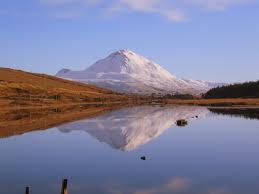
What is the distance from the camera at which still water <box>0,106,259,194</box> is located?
25.2 m

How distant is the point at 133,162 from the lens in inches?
1308

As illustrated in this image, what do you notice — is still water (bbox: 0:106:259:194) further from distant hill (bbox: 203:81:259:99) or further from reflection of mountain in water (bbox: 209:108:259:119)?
distant hill (bbox: 203:81:259:99)

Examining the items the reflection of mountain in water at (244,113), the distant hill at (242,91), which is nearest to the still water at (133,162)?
the reflection of mountain in water at (244,113)

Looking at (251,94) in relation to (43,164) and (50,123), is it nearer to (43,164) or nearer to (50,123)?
(50,123)

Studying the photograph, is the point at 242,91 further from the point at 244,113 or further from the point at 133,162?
the point at 133,162

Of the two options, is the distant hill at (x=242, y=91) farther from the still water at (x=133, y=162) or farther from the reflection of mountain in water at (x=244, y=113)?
the still water at (x=133, y=162)

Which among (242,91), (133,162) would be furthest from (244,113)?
(242,91)

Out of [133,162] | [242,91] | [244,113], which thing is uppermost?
[242,91]

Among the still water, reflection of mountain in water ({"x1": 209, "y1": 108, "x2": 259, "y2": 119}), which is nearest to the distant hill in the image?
reflection of mountain in water ({"x1": 209, "y1": 108, "x2": 259, "y2": 119})

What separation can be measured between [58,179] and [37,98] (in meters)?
121

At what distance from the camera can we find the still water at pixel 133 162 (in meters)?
25.2

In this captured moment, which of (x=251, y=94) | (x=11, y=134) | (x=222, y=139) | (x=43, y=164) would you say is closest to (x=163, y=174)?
(x=43, y=164)

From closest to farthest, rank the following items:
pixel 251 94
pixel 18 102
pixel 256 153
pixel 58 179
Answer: pixel 58 179
pixel 256 153
pixel 18 102
pixel 251 94

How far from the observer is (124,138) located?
49938 mm
